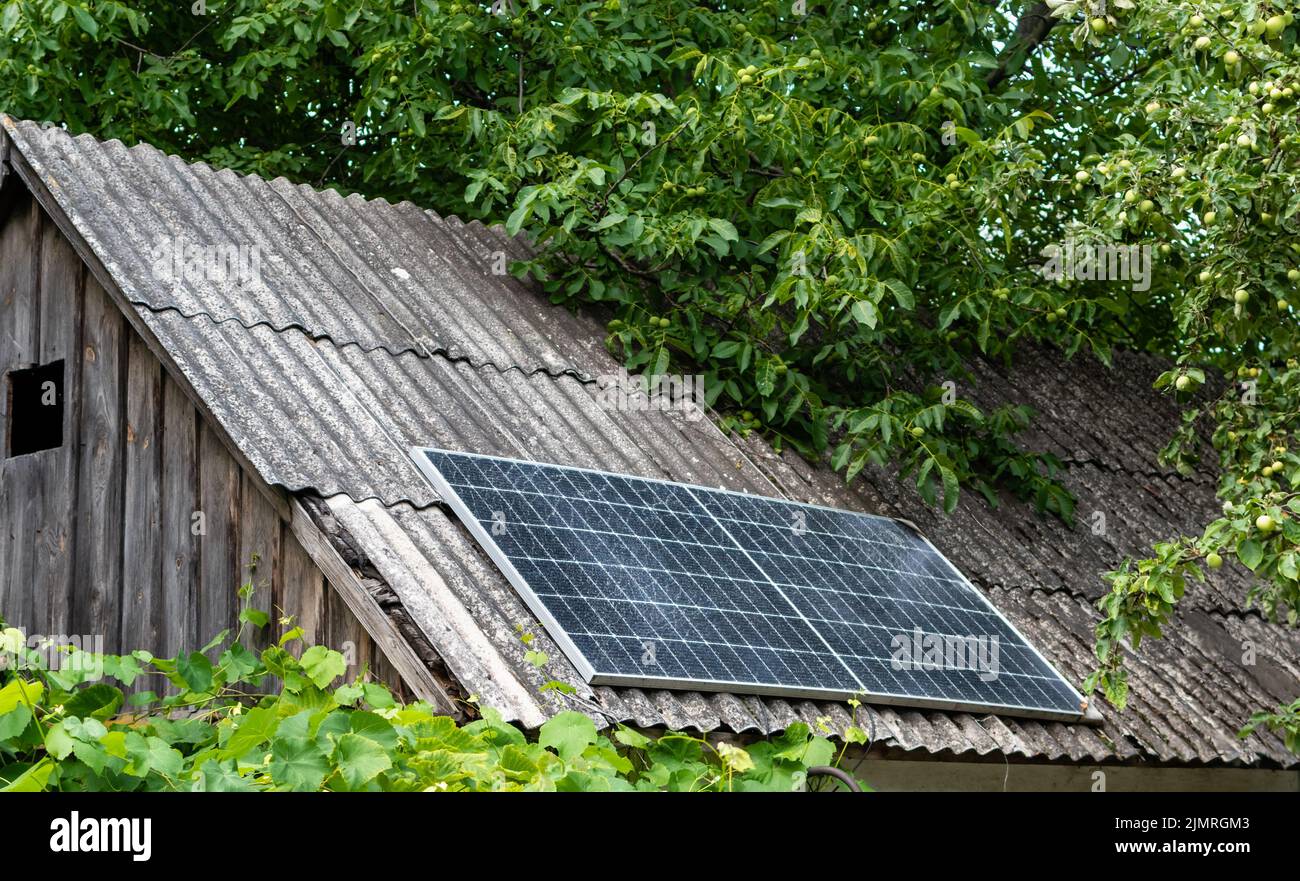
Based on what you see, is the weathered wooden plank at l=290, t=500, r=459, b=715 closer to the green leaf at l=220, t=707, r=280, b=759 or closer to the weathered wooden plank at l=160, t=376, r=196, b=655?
the weathered wooden plank at l=160, t=376, r=196, b=655

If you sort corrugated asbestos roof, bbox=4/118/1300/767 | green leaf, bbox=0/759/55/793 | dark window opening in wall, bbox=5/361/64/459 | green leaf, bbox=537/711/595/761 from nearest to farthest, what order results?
green leaf, bbox=0/759/55/793 < green leaf, bbox=537/711/595/761 < corrugated asbestos roof, bbox=4/118/1300/767 < dark window opening in wall, bbox=5/361/64/459

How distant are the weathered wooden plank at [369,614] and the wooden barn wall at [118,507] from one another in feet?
0.44

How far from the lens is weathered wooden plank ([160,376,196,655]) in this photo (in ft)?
21.5

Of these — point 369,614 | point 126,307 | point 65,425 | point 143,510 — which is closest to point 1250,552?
point 369,614

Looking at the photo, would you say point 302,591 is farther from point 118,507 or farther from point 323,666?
point 118,507

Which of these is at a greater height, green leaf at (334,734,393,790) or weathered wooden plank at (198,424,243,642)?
weathered wooden plank at (198,424,243,642)

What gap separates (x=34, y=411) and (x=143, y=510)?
141 cm

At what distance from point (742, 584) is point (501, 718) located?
182cm

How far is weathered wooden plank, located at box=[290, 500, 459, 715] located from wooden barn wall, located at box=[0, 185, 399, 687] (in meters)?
0.13

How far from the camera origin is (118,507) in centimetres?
705

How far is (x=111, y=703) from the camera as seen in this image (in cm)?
466

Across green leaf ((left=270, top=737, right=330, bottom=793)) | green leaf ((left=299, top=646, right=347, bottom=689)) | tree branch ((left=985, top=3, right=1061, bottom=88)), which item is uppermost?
tree branch ((left=985, top=3, right=1061, bottom=88))

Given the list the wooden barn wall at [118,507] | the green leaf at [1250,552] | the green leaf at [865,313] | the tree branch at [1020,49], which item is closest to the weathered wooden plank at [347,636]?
the wooden barn wall at [118,507]

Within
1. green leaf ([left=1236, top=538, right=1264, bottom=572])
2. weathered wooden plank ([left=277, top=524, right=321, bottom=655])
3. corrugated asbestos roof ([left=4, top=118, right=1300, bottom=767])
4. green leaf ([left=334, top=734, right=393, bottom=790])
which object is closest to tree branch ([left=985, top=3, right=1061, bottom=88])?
corrugated asbestos roof ([left=4, top=118, right=1300, bottom=767])
